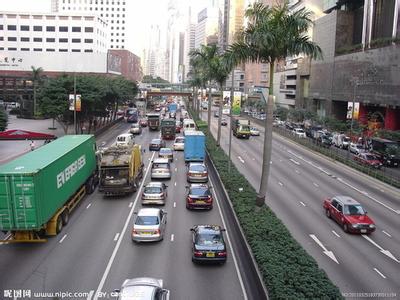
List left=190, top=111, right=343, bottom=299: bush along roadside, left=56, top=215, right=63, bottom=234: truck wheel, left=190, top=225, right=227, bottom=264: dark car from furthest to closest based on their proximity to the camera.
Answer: left=56, top=215, right=63, bottom=234: truck wheel < left=190, top=225, right=227, bottom=264: dark car < left=190, top=111, right=343, bottom=299: bush along roadside

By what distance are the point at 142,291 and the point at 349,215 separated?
1598 centimetres

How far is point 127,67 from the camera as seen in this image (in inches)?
6201

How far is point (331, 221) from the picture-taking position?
2708 cm

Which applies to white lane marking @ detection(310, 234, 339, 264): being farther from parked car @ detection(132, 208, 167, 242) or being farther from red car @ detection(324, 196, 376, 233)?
parked car @ detection(132, 208, 167, 242)

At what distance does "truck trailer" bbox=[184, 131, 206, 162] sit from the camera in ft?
141

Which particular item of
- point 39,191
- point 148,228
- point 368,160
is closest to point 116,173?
point 148,228

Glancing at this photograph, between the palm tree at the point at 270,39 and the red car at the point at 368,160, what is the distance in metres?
26.1

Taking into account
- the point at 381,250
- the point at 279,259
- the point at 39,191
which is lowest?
the point at 381,250

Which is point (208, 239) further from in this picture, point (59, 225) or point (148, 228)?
point (59, 225)

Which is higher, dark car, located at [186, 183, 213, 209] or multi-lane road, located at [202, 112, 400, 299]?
dark car, located at [186, 183, 213, 209]

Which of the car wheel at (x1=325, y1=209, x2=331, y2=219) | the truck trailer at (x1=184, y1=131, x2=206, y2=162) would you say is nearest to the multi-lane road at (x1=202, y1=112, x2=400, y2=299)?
the car wheel at (x1=325, y1=209, x2=331, y2=219)

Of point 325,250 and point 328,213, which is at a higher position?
point 328,213

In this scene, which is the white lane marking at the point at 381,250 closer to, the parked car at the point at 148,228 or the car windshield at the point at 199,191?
the car windshield at the point at 199,191

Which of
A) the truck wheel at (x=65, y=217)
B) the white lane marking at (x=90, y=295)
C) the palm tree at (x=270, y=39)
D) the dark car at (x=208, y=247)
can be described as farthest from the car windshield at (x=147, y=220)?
the palm tree at (x=270, y=39)
